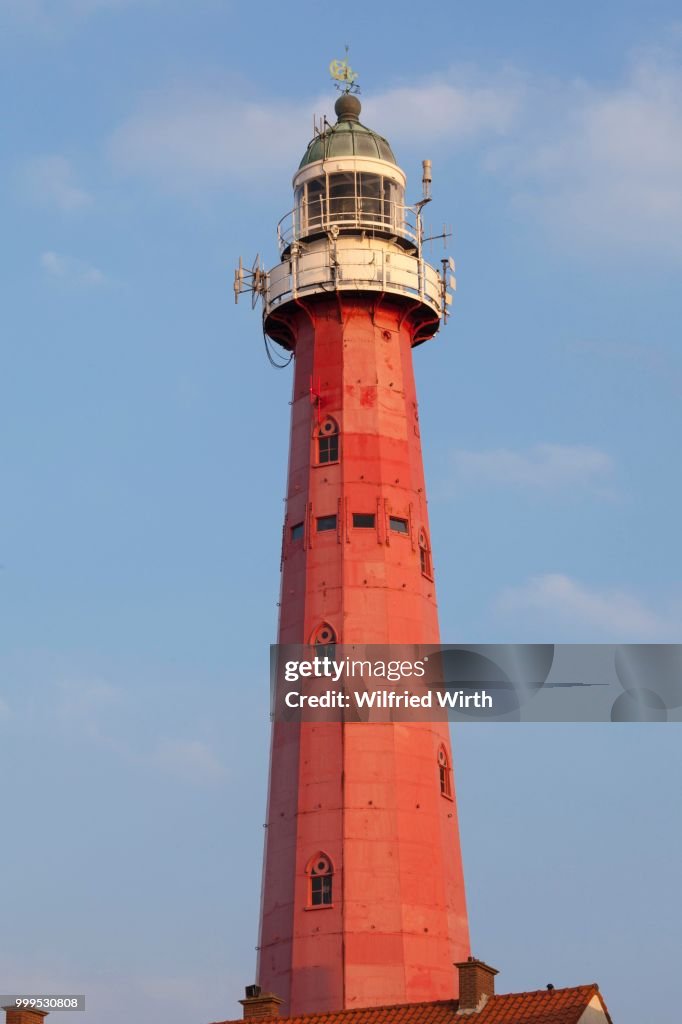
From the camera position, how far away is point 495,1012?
63.5 meters

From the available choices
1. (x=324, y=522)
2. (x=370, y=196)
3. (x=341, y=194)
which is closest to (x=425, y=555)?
(x=324, y=522)

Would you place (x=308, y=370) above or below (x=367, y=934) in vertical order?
above

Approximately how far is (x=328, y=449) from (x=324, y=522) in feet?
8.91

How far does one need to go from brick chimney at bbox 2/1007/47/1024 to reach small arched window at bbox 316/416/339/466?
21.3 m

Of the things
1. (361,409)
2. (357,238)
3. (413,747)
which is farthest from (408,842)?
(357,238)

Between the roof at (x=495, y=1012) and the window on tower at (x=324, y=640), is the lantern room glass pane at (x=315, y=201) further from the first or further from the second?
the roof at (x=495, y=1012)

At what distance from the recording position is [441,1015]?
6488 centimetres

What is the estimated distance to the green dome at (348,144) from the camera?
83062mm

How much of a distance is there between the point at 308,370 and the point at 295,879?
1820 cm

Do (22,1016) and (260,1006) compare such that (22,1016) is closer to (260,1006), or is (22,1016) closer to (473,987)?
(260,1006)

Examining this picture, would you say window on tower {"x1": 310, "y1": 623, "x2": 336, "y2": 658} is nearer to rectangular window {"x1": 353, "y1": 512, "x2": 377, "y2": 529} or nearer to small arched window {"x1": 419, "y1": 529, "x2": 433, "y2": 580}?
rectangular window {"x1": 353, "y1": 512, "x2": 377, "y2": 529}

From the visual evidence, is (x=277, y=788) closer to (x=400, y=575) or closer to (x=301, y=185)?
(x=400, y=575)

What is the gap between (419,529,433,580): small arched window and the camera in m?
79.2

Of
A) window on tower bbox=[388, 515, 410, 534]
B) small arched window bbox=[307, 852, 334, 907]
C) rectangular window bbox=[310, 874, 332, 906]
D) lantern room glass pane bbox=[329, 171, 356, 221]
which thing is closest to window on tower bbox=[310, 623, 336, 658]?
window on tower bbox=[388, 515, 410, 534]
